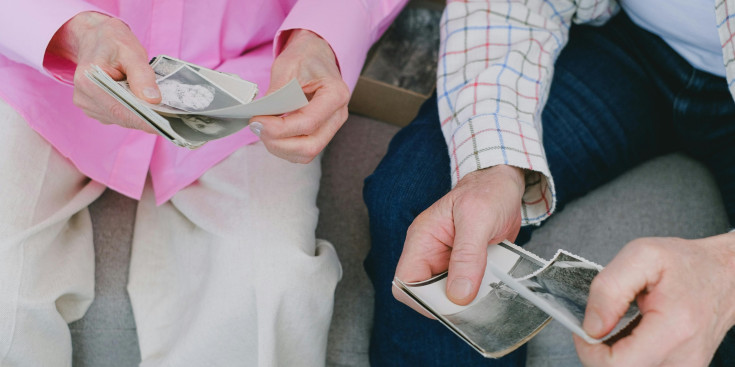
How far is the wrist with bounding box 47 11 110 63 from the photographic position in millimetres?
848

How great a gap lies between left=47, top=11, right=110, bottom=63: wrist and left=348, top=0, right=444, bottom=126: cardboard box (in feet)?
2.11

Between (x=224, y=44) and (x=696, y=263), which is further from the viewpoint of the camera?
(x=224, y=44)

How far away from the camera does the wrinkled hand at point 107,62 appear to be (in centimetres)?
75

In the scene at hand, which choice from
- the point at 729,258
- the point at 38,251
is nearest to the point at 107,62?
the point at 38,251

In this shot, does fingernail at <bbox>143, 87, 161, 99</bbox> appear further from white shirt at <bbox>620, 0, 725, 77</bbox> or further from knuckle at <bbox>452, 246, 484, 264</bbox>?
white shirt at <bbox>620, 0, 725, 77</bbox>

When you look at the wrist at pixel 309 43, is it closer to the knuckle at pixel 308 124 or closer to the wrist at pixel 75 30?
the knuckle at pixel 308 124

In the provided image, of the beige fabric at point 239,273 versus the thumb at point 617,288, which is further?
the beige fabric at point 239,273

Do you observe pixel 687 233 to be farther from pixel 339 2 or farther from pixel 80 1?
pixel 80 1

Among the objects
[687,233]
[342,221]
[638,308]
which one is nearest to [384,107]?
[342,221]

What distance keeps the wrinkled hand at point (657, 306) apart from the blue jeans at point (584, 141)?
345 mm

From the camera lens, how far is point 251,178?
3.13 ft

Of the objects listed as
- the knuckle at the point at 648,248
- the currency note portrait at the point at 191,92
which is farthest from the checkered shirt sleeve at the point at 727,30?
the currency note portrait at the point at 191,92

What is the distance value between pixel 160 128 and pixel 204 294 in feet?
1.08

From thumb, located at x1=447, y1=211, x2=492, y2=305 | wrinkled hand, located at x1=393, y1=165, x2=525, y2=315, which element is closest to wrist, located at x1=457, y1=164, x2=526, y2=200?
wrinkled hand, located at x1=393, y1=165, x2=525, y2=315
